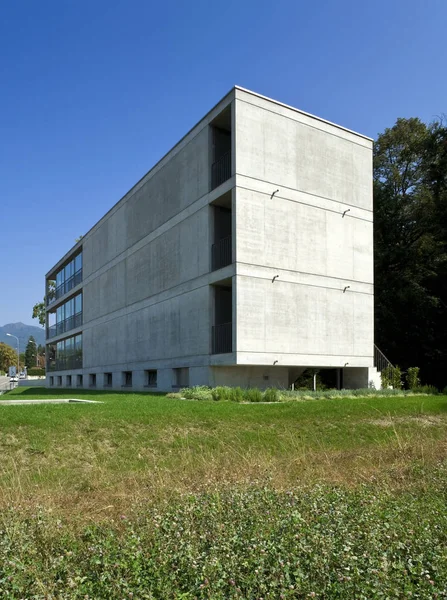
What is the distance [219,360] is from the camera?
21.3 metres

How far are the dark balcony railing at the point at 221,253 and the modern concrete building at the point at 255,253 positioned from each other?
0.05 meters

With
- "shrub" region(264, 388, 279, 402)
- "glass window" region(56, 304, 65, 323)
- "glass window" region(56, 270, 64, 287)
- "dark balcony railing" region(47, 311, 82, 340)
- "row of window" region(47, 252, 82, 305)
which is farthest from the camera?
"glass window" region(56, 270, 64, 287)

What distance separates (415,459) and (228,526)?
4.87m

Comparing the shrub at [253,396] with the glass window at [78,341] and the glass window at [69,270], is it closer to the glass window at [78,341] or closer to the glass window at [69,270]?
the glass window at [78,341]

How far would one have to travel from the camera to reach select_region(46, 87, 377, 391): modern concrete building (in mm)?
21500

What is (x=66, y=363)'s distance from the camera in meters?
46.1

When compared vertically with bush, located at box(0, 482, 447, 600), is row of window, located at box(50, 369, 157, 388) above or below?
below

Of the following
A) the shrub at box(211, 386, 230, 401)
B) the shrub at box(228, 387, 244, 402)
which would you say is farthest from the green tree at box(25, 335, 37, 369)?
the shrub at box(228, 387, 244, 402)

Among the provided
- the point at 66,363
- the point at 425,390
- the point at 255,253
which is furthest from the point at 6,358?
the point at 425,390

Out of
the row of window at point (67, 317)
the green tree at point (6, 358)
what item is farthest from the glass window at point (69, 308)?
the green tree at point (6, 358)

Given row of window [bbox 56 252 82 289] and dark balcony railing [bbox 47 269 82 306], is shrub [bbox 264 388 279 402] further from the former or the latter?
row of window [bbox 56 252 82 289]

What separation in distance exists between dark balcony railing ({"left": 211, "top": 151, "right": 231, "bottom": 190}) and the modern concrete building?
0.21 feet

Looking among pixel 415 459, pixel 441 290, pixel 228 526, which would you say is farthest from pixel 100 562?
pixel 441 290

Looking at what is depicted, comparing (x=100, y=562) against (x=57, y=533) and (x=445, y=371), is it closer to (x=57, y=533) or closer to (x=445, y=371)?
(x=57, y=533)
